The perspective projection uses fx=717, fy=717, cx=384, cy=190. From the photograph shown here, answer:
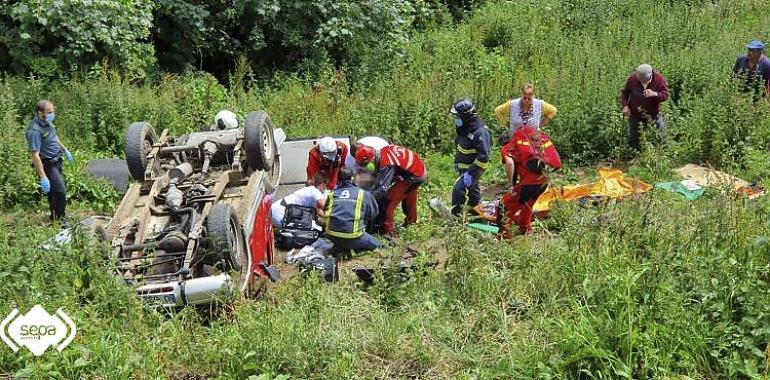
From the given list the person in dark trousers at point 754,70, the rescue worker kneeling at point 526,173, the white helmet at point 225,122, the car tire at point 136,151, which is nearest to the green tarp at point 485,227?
the rescue worker kneeling at point 526,173

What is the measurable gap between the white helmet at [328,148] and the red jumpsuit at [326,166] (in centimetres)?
8

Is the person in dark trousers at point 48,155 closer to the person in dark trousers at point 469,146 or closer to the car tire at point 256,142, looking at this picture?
the car tire at point 256,142

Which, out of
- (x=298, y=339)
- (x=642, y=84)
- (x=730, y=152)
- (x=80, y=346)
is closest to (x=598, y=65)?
(x=642, y=84)

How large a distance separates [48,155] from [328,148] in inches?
124

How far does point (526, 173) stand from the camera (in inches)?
270

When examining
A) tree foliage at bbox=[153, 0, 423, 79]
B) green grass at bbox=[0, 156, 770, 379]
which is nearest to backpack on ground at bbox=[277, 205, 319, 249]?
green grass at bbox=[0, 156, 770, 379]

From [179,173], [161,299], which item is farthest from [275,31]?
[161,299]

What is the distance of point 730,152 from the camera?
8.06 meters

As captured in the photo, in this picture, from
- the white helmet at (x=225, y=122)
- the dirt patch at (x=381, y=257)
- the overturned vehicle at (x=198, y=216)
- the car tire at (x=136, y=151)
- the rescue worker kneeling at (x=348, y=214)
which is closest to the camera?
the overturned vehicle at (x=198, y=216)

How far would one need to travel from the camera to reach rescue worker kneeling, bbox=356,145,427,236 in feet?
24.3

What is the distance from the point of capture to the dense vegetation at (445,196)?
13.3ft

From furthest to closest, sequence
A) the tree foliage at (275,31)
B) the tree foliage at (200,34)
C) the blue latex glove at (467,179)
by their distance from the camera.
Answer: the tree foliage at (275,31) → the tree foliage at (200,34) → the blue latex glove at (467,179)

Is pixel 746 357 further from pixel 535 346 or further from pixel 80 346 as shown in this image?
pixel 80 346

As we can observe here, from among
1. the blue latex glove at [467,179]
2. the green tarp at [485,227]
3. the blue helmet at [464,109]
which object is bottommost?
the green tarp at [485,227]
